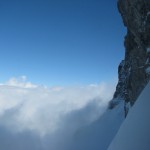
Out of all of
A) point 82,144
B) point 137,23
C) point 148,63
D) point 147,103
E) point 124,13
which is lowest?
point 147,103

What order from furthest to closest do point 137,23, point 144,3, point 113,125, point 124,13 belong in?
point 113,125, point 124,13, point 137,23, point 144,3

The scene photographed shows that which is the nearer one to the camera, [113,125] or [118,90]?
[118,90]

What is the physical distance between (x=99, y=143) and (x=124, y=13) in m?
126

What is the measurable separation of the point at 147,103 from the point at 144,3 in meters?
28.1

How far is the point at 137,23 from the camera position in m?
34.1

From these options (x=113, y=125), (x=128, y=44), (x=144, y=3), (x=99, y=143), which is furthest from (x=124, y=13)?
(x=99, y=143)

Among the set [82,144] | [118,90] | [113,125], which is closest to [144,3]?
[118,90]

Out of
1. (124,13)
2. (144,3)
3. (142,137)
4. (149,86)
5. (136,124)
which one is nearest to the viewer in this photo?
(142,137)

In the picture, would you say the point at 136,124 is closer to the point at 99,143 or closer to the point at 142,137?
the point at 142,137

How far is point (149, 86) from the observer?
17.7 ft

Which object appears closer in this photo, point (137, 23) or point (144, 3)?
point (144, 3)

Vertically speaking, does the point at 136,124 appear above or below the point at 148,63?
below

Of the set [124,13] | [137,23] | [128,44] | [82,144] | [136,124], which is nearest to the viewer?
[136,124]

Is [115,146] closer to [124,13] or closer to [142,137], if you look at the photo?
[142,137]
